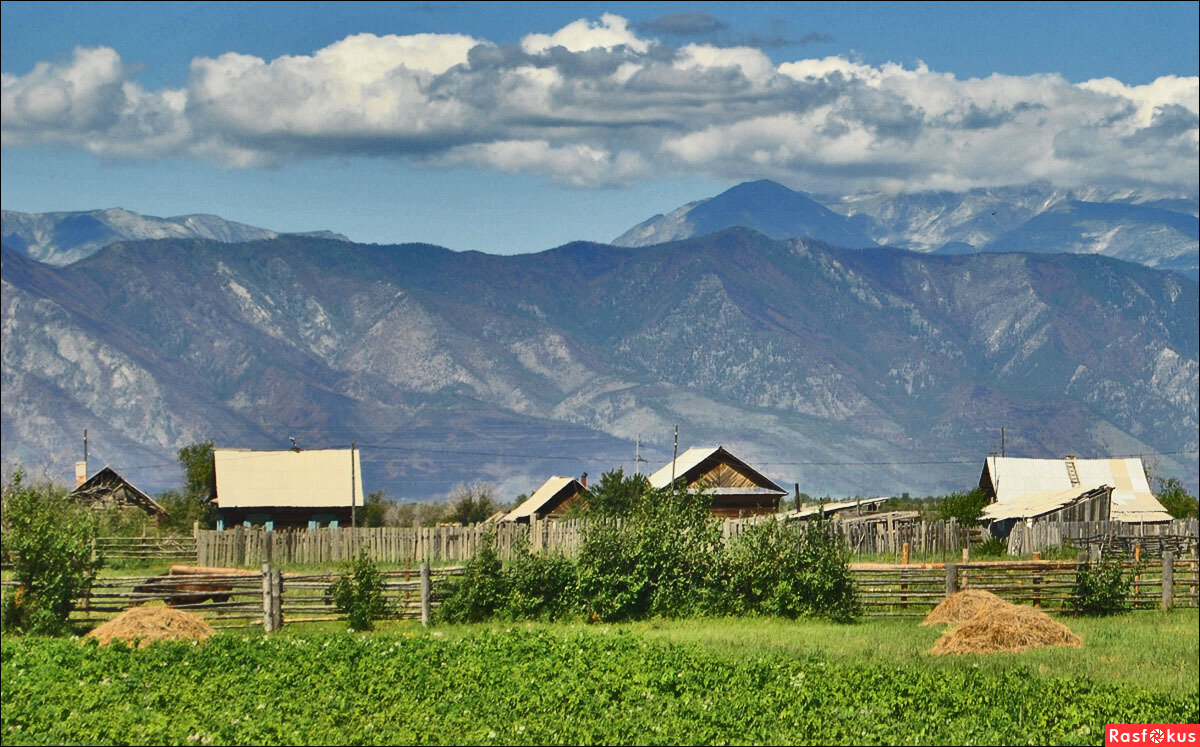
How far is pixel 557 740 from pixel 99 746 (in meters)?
6.37

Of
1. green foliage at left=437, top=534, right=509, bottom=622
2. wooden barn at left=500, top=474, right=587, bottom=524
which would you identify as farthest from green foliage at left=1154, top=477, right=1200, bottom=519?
green foliage at left=437, top=534, right=509, bottom=622

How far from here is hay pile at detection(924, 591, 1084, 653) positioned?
28516 mm

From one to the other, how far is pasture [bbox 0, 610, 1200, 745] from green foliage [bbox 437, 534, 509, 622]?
537 cm

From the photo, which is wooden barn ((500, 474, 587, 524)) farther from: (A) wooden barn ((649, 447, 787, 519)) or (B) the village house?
(B) the village house

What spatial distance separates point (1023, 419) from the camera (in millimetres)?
185125

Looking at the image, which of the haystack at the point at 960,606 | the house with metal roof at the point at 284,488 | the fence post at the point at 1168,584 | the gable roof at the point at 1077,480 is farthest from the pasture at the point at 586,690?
the house with metal roof at the point at 284,488

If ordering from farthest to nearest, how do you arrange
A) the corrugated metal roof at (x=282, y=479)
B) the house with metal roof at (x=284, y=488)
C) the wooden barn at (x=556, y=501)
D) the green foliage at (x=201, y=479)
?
the wooden barn at (x=556, y=501) < the green foliage at (x=201, y=479) < the corrugated metal roof at (x=282, y=479) < the house with metal roof at (x=284, y=488)

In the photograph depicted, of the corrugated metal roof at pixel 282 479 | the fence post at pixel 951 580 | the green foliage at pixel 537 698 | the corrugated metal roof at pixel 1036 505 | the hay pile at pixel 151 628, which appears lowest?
the green foliage at pixel 537 698

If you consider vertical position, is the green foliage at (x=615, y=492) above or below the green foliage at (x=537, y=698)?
above

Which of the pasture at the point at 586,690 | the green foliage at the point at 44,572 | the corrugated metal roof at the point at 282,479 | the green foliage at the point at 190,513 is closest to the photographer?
the pasture at the point at 586,690

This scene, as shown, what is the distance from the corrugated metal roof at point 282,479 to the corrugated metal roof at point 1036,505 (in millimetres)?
33238

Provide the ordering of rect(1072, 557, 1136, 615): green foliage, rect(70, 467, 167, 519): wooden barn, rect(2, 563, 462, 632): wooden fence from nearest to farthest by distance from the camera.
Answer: rect(1072, 557, 1136, 615): green foliage → rect(2, 563, 462, 632): wooden fence → rect(70, 467, 167, 519): wooden barn

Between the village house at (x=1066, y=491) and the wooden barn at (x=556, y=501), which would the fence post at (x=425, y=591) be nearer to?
the village house at (x=1066, y=491)

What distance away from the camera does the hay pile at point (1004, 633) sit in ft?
93.6
